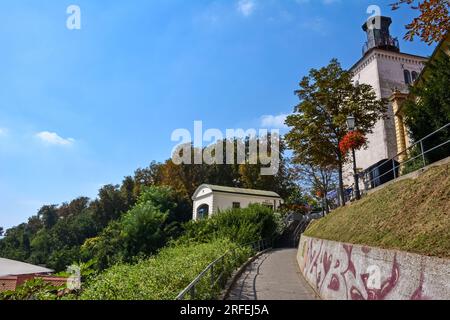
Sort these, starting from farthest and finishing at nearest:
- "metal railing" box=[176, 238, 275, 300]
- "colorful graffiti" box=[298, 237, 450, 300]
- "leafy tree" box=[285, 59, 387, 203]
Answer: "leafy tree" box=[285, 59, 387, 203], "metal railing" box=[176, 238, 275, 300], "colorful graffiti" box=[298, 237, 450, 300]

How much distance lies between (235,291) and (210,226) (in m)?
16.4

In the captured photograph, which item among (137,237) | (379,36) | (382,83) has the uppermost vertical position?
(379,36)

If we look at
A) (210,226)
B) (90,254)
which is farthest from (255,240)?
(90,254)

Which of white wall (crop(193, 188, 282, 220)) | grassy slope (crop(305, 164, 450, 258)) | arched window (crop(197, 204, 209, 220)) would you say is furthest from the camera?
arched window (crop(197, 204, 209, 220))

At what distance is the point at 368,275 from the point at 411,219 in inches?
65.3

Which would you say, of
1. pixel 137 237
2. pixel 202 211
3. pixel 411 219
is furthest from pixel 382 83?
pixel 411 219

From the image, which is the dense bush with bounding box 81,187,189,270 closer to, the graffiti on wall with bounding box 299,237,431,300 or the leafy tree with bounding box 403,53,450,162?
the graffiti on wall with bounding box 299,237,431,300

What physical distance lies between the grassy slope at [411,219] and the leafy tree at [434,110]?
17.9ft

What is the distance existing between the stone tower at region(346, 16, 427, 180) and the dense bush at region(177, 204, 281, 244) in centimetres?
1499

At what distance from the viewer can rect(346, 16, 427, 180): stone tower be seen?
1422 inches

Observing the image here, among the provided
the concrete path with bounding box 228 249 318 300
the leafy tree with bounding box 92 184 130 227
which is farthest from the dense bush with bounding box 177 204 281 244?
the leafy tree with bounding box 92 184 130 227

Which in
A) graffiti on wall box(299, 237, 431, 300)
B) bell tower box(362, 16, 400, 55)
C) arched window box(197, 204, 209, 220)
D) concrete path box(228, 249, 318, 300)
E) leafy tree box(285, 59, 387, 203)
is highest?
bell tower box(362, 16, 400, 55)

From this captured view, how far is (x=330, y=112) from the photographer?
2212 cm

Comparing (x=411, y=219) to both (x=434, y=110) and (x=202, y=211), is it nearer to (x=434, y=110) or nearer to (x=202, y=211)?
(x=434, y=110)
